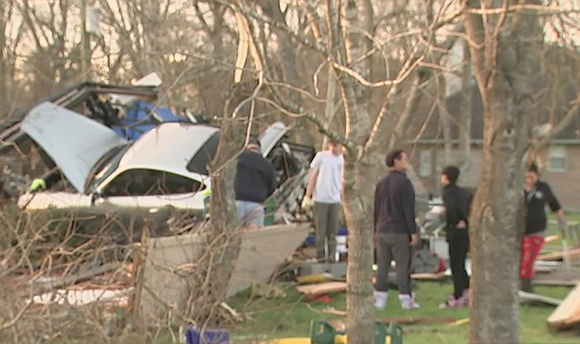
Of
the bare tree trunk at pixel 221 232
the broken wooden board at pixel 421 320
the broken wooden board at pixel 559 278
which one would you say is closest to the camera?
the bare tree trunk at pixel 221 232

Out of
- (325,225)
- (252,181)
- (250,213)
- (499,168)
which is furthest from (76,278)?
(325,225)

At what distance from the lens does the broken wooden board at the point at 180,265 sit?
806cm

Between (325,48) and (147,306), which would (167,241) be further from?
(325,48)

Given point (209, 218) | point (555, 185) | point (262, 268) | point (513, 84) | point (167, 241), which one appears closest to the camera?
point (513, 84)

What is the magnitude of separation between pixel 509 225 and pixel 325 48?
171cm

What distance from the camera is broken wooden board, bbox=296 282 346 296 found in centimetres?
1058

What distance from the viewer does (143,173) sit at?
12.9 metres

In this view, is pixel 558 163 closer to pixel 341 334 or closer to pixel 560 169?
pixel 560 169

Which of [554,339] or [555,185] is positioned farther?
[555,185]

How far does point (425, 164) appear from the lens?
1861 inches

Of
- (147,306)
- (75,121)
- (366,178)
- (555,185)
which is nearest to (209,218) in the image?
(147,306)

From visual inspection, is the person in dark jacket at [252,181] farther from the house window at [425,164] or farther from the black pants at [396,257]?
the house window at [425,164]

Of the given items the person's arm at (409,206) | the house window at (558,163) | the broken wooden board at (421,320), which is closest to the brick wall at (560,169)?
the house window at (558,163)

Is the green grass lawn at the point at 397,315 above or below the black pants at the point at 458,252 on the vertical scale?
below
